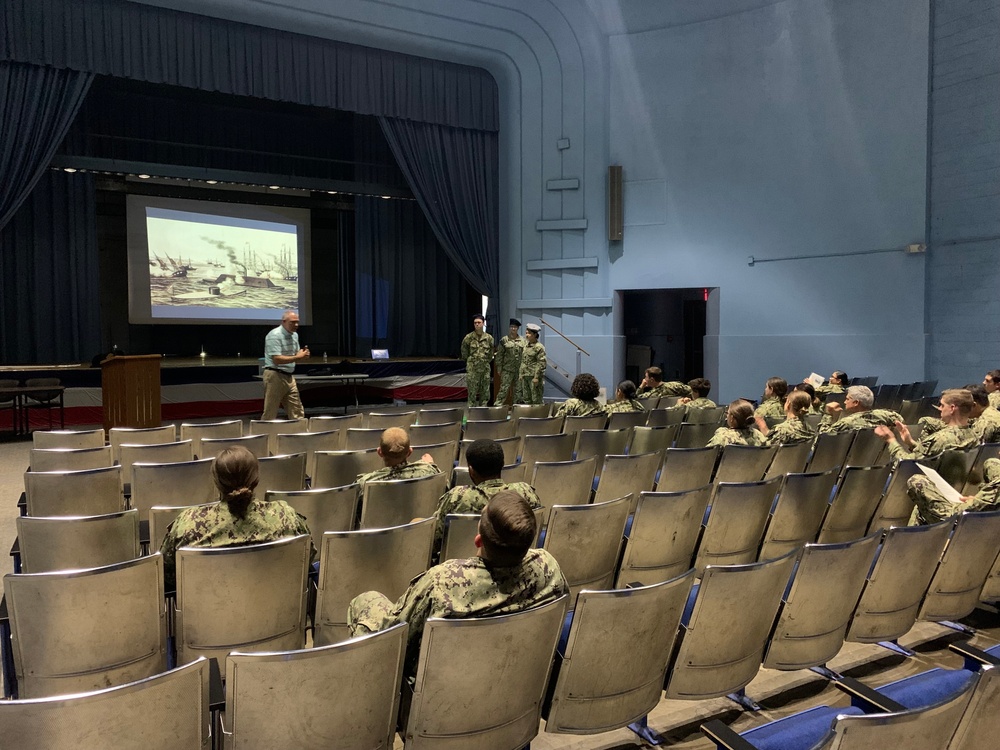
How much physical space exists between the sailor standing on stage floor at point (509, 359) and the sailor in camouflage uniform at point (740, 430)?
596 cm

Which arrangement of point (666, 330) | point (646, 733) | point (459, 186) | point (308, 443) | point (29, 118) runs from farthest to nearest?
point (666, 330) < point (459, 186) < point (29, 118) < point (308, 443) < point (646, 733)

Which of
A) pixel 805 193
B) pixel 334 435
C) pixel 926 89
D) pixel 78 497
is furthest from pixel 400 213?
pixel 78 497

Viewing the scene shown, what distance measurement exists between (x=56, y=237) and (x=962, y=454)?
1289 cm

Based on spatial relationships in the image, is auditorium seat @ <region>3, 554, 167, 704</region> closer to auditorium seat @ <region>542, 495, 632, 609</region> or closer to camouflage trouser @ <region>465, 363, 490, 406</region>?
auditorium seat @ <region>542, 495, 632, 609</region>

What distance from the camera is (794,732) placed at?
1871 mm

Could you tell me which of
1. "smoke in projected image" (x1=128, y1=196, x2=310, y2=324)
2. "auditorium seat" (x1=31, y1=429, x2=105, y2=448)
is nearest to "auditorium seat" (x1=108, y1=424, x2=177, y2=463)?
"auditorium seat" (x1=31, y1=429, x2=105, y2=448)

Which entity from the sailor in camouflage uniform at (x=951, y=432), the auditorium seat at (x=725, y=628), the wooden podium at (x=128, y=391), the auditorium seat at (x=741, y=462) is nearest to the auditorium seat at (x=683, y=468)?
the auditorium seat at (x=741, y=462)

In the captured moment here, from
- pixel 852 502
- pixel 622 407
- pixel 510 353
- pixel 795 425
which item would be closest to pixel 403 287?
pixel 510 353

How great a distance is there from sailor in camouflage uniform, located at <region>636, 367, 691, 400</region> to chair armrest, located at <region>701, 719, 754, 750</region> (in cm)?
569

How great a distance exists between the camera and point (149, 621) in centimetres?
221

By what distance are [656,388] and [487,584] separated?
6.20m

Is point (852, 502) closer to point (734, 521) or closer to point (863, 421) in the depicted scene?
point (734, 521)

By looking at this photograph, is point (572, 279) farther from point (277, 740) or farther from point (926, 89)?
point (277, 740)

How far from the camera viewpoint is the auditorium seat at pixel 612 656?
1971mm
